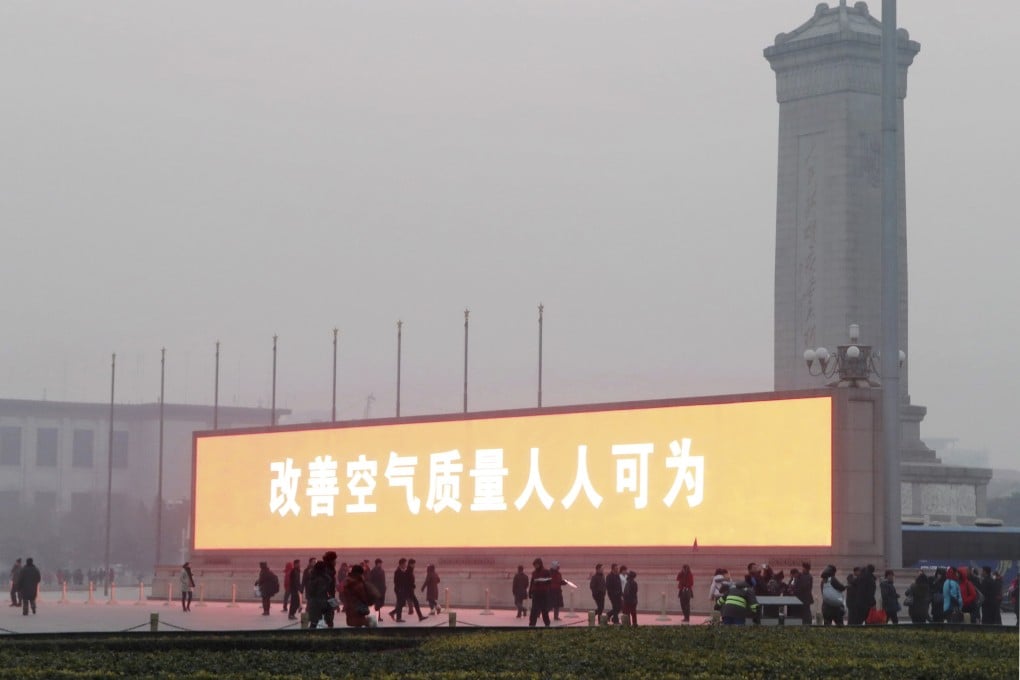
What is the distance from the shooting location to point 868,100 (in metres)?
84.1

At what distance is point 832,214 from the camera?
83250 millimetres

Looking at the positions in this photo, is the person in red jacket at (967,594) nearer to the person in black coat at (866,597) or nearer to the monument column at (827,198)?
the person in black coat at (866,597)

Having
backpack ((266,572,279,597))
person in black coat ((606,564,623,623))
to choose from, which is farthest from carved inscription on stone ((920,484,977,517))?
person in black coat ((606,564,623,623))

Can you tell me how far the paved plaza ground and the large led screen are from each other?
Result: 2.51 m

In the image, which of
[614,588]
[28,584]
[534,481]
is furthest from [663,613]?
[28,584]

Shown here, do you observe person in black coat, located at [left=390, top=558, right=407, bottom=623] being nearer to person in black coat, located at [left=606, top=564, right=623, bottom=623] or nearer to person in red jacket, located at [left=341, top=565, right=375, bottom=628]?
person in black coat, located at [left=606, top=564, right=623, bottom=623]

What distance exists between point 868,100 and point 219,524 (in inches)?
1704

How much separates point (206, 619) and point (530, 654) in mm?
21628

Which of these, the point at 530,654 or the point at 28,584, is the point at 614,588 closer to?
the point at 28,584

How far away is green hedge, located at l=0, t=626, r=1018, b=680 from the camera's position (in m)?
17.5

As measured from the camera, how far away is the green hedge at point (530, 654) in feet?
57.3

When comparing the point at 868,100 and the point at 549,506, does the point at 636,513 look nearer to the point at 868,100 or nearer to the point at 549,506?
the point at 549,506

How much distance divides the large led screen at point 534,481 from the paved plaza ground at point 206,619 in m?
2.51

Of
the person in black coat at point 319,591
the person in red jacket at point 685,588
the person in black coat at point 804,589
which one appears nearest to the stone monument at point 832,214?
the person in red jacket at point 685,588
